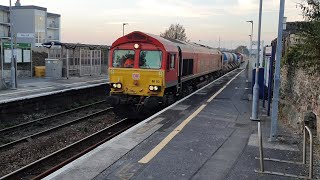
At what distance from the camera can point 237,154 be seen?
8.35m

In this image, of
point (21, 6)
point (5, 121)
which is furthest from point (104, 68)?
point (21, 6)

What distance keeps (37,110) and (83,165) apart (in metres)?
11.1

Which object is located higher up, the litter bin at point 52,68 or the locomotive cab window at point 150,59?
the locomotive cab window at point 150,59

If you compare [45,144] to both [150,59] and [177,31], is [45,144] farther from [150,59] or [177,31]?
[177,31]

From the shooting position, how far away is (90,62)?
37031mm

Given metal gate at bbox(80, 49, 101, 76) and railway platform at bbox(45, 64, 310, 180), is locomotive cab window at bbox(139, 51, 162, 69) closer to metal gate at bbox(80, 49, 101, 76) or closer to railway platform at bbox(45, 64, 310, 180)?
railway platform at bbox(45, 64, 310, 180)

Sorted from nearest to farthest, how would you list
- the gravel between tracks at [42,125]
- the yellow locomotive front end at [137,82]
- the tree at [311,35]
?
the tree at [311,35] → the gravel between tracks at [42,125] → the yellow locomotive front end at [137,82]

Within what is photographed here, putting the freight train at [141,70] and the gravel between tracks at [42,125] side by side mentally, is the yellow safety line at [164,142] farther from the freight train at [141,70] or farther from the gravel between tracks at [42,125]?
the gravel between tracks at [42,125]

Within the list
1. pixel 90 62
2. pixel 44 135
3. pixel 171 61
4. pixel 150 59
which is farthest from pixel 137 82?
pixel 90 62

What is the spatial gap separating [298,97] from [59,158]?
7228 mm

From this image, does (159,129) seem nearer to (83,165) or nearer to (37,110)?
(83,165)

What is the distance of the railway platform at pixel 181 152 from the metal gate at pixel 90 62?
948 inches

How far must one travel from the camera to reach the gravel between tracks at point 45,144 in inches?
408

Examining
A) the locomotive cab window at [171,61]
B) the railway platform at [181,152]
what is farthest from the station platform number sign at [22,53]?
the railway platform at [181,152]
